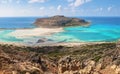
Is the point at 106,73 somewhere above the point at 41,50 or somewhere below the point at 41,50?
above

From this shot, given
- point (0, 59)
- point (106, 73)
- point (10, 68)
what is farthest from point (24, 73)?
point (106, 73)

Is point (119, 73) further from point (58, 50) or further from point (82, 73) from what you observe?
point (58, 50)

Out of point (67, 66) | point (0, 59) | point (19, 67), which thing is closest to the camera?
point (19, 67)

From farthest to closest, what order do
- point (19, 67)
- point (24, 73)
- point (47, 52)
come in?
point (47, 52)
point (19, 67)
point (24, 73)

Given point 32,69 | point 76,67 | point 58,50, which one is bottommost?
point 58,50

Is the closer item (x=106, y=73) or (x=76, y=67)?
(x=106, y=73)

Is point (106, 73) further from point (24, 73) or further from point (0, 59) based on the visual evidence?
point (0, 59)

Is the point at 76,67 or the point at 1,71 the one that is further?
the point at 76,67

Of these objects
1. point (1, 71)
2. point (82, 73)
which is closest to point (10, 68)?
point (1, 71)

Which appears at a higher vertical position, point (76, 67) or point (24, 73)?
point (24, 73)
